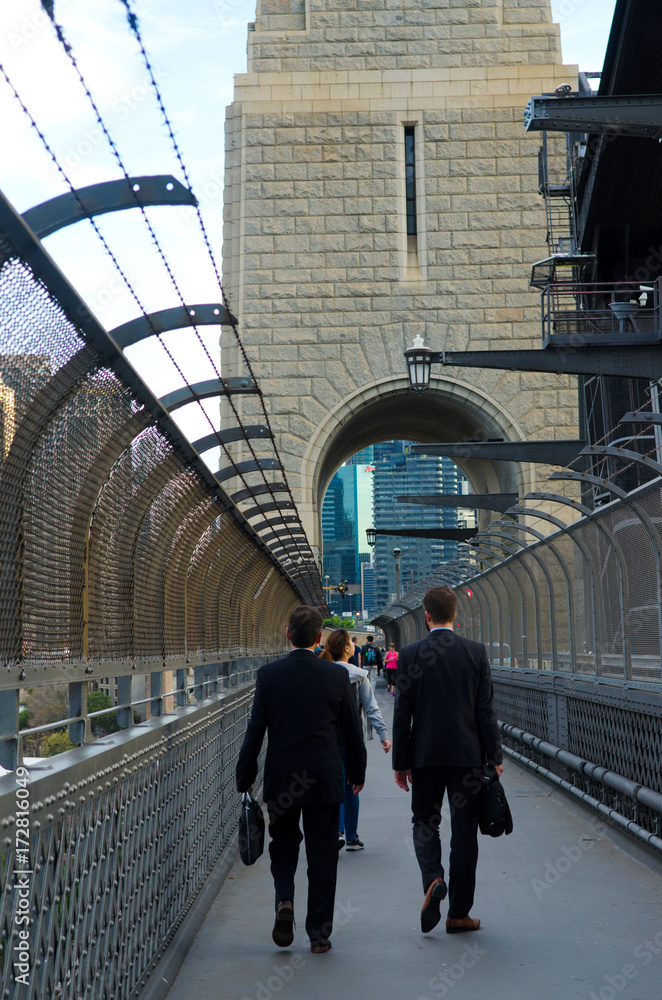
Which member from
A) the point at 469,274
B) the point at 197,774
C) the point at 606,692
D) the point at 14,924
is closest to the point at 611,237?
the point at 469,274

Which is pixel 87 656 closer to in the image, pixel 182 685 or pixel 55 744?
pixel 55 744

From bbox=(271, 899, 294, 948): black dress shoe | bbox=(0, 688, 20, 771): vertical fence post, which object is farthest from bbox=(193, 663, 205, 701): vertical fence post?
bbox=(0, 688, 20, 771): vertical fence post

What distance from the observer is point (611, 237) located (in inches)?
807

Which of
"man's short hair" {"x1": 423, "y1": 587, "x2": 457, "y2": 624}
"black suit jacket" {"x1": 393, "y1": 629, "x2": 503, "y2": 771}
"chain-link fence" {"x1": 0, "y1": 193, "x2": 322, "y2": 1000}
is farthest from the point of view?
"man's short hair" {"x1": 423, "y1": 587, "x2": 457, "y2": 624}

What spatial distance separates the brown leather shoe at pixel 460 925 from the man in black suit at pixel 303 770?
68 cm

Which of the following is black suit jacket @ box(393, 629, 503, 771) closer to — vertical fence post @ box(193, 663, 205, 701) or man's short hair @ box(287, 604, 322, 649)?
man's short hair @ box(287, 604, 322, 649)

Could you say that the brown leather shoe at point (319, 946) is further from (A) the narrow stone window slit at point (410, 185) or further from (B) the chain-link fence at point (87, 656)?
(A) the narrow stone window slit at point (410, 185)

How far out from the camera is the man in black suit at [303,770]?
5328 millimetres

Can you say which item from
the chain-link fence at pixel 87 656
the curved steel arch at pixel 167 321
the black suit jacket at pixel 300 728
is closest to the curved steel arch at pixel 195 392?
the chain-link fence at pixel 87 656

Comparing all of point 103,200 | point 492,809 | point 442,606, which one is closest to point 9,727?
point 103,200

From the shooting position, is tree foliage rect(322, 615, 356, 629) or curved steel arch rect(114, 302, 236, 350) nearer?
curved steel arch rect(114, 302, 236, 350)

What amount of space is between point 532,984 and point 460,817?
0.96 m

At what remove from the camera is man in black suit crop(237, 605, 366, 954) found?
533 cm

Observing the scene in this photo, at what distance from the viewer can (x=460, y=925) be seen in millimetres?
5789
